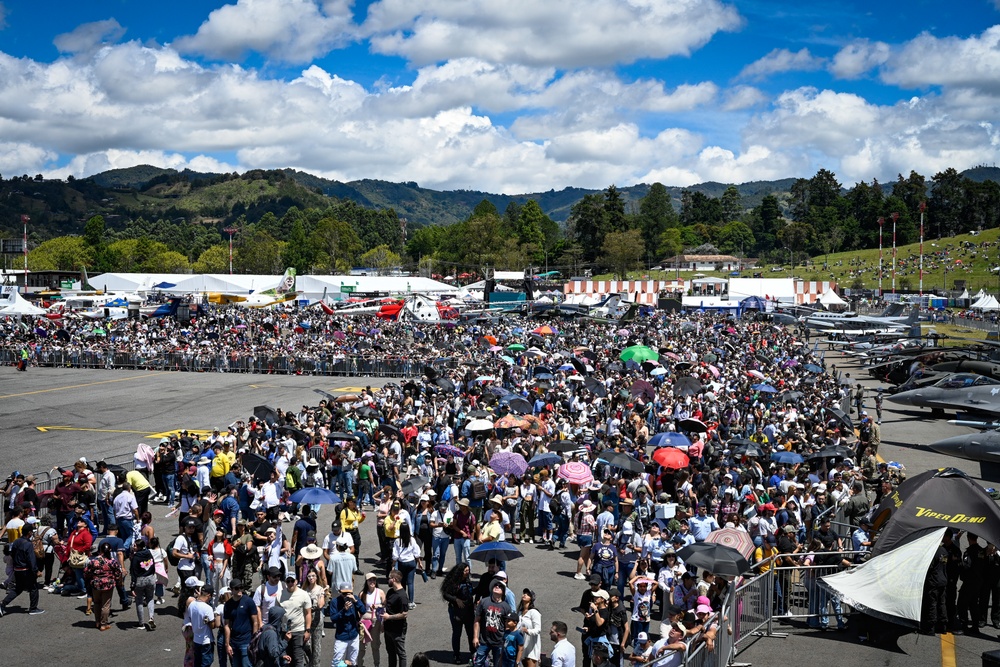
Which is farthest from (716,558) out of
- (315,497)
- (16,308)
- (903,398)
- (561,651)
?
(16,308)

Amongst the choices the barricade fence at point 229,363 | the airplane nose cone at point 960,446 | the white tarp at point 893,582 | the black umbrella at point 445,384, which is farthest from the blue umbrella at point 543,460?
the barricade fence at point 229,363

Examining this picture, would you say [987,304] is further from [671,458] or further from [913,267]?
[671,458]

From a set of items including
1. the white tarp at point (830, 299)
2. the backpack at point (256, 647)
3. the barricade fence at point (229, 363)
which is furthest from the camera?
the white tarp at point (830, 299)

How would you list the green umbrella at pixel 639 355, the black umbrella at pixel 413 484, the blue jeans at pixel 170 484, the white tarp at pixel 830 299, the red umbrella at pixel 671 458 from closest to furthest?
the black umbrella at pixel 413 484, the red umbrella at pixel 671 458, the blue jeans at pixel 170 484, the green umbrella at pixel 639 355, the white tarp at pixel 830 299

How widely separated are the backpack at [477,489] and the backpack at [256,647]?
501 centimetres

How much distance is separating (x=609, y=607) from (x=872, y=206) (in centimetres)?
16742

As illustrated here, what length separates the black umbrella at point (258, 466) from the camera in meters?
15.9

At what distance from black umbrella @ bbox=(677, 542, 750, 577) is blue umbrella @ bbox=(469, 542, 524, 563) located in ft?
6.65

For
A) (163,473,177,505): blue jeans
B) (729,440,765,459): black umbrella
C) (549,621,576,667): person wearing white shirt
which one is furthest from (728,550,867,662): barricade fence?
(163,473,177,505): blue jeans

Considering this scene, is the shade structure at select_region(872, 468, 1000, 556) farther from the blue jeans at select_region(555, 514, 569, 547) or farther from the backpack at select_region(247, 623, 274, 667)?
the backpack at select_region(247, 623, 274, 667)

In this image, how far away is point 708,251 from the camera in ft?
567

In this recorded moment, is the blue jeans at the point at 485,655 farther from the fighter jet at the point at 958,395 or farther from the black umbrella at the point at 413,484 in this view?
the fighter jet at the point at 958,395

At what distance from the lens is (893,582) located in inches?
384

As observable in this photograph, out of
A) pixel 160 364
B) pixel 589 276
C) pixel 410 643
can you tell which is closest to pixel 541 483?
pixel 410 643
